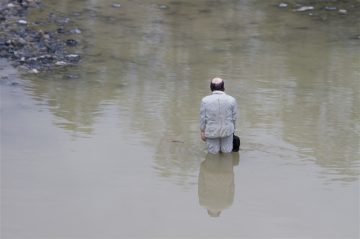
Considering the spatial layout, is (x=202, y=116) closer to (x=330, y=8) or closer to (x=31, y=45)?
(x=31, y=45)

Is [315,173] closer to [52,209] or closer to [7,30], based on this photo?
[52,209]

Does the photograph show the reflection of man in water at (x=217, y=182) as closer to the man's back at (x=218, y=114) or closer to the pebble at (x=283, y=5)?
the man's back at (x=218, y=114)

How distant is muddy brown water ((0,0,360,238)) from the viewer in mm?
6762

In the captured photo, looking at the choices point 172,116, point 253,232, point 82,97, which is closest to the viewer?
point 253,232

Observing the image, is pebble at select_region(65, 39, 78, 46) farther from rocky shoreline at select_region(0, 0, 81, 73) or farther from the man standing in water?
the man standing in water

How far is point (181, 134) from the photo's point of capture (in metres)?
8.98

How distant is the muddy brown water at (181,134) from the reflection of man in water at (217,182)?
0.8 inches

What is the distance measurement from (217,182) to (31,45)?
602cm

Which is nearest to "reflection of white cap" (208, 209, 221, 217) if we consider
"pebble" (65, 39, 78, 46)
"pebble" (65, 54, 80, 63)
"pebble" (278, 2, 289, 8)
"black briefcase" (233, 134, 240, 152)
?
"black briefcase" (233, 134, 240, 152)

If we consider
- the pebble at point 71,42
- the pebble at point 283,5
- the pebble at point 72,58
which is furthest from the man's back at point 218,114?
the pebble at point 283,5

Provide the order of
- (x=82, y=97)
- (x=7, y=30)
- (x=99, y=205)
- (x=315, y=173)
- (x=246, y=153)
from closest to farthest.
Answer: (x=99, y=205), (x=315, y=173), (x=246, y=153), (x=82, y=97), (x=7, y=30)

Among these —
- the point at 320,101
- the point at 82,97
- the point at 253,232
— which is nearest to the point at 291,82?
the point at 320,101

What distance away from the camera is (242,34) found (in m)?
13.8

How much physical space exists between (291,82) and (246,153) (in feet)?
10.2
